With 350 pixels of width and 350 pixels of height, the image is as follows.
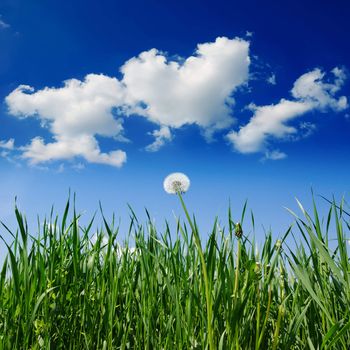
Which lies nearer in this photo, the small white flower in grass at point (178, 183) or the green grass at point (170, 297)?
the green grass at point (170, 297)

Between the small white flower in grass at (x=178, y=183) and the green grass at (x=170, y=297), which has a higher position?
the small white flower in grass at (x=178, y=183)

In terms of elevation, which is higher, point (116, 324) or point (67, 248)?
point (67, 248)

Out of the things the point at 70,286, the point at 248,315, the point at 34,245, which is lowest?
the point at 248,315

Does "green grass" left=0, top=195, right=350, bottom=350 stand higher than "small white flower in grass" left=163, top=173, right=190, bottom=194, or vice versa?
"small white flower in grass" left=163, top=173, right=190, bottom=194

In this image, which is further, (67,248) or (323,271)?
(67,248)

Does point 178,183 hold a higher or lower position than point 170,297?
higher

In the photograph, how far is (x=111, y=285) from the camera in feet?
6.45

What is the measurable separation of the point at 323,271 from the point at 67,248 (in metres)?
1.18

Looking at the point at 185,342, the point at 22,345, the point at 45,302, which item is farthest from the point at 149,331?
the point at 22,345

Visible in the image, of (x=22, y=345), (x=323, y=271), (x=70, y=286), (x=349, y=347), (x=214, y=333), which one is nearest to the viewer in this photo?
(x=349, y=347)

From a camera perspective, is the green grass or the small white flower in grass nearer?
the green grass

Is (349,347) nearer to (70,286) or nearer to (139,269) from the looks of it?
(139,269)

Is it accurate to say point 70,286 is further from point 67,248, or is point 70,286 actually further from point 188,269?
point 188,269

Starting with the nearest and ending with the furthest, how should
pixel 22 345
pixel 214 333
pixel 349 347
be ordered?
pixel 349 347
pixel 214 333
pixel 22 345
